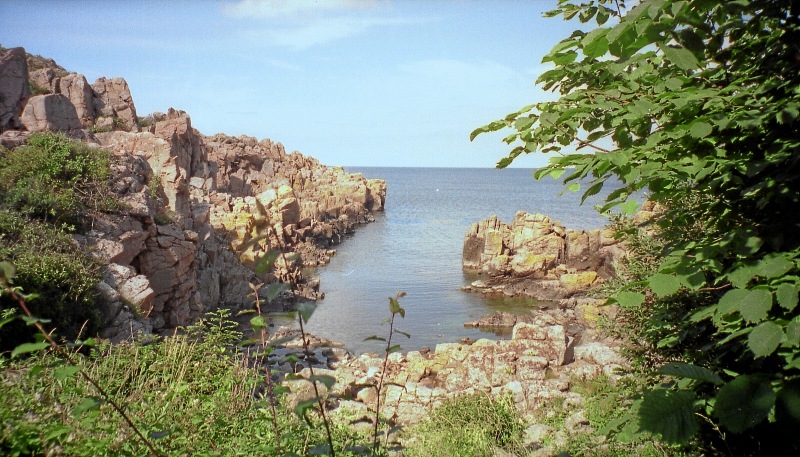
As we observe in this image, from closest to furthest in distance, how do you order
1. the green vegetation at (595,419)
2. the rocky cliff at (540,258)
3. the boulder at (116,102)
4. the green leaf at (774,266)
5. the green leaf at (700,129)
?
the green leaf at (774,266) → the green leaf at (700,129) → the green vegetation at (595,419) → the boulder at (116,102) → the rocky cliff at (540,258)

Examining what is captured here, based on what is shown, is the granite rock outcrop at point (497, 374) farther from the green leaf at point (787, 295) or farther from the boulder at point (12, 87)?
the boulder at point (12, 87)

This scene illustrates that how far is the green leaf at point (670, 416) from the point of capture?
1.71m

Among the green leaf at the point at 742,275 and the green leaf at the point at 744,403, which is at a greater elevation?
the green leaf at the point at 742,275

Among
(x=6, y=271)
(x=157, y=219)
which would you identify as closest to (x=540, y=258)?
(x=157, y=219)

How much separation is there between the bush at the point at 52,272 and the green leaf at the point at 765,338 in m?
11.3

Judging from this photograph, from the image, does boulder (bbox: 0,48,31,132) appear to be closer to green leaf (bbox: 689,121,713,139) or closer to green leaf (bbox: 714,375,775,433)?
green leaf (bbox: 689,121,713,139)

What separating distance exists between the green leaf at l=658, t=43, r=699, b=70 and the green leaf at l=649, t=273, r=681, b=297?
3.07 ft

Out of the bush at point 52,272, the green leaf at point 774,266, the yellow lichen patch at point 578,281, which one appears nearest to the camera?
the green leaf at point 774,266

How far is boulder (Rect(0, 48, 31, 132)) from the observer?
2112cm

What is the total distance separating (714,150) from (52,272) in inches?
495

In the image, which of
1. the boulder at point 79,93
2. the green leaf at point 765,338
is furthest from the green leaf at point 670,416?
the boulder at point 79,93

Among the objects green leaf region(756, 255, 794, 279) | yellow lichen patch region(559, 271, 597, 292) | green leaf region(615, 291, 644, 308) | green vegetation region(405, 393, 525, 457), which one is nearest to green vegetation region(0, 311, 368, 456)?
green leaf region(615, 291, 644, 308)

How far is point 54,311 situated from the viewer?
36.2 feet

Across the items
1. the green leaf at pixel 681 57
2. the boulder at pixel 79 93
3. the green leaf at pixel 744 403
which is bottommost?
the green leaf at pixel 744 403
